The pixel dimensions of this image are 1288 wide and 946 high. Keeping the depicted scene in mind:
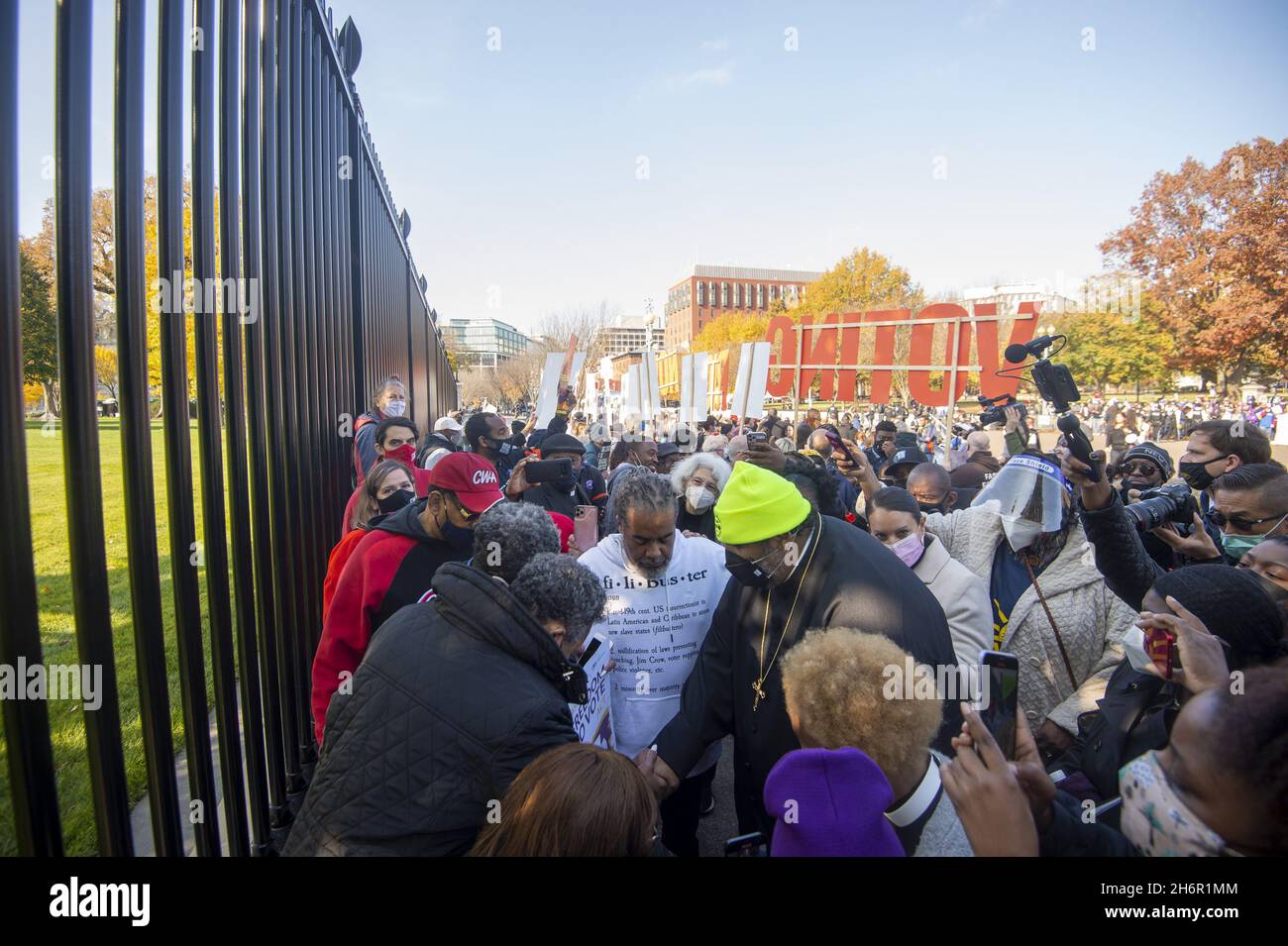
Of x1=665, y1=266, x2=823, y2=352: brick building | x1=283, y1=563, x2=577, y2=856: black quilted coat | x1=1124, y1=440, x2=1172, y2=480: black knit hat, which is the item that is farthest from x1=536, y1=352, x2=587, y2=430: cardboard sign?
x1=665, y1=266, x2=823, y2=352: brick building

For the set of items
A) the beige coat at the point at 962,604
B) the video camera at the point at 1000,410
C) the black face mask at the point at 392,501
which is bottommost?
the beige coat at the point at 962,604

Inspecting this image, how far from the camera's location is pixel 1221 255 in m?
26.0

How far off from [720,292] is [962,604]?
105695 millimetres

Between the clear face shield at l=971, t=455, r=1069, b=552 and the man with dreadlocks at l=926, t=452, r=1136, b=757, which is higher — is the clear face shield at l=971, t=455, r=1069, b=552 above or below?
above

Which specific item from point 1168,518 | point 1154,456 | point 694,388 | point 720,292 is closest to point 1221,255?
point 694,388

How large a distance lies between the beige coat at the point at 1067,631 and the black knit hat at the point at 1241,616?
0.78 meters

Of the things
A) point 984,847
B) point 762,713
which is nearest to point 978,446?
point 762,713

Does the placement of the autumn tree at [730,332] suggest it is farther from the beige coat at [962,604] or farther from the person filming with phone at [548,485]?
the beige coat at [962,604]

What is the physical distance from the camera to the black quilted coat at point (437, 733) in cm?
177

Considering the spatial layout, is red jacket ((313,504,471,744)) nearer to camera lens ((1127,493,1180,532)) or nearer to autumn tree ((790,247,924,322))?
camera lens ((1127,493,1180,532))

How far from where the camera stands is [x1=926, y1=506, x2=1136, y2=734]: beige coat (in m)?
3.03

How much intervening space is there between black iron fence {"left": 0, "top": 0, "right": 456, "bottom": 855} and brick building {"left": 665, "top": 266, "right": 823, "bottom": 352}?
320ft

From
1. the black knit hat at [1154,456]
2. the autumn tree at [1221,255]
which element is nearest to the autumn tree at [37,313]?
the black knit hat at [1154,456]

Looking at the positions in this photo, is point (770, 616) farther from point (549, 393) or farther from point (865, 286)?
point (865, 286)
